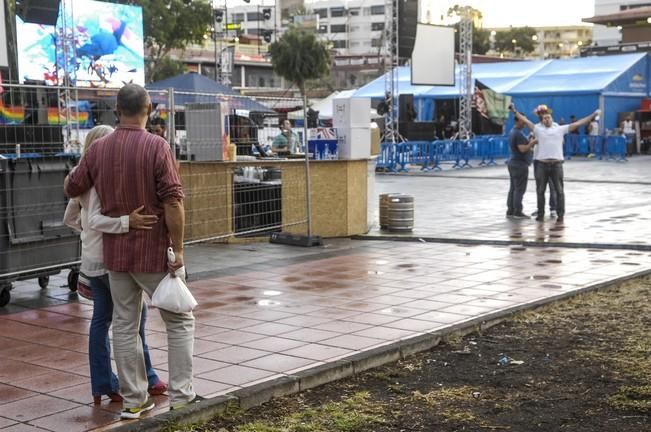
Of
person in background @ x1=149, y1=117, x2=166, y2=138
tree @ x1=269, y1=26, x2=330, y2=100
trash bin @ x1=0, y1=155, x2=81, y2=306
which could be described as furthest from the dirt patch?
tree @ x1=269, y1=26, x2=330, y2=100

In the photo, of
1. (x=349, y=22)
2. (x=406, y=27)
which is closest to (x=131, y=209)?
(x=406, y=27)

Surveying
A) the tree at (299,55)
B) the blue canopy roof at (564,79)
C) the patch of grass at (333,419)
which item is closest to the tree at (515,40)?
the tree at (299,55)

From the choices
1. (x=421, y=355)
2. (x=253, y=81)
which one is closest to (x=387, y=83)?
(x=421, y=355)

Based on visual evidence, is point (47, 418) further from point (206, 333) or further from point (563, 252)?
point (563, 252)

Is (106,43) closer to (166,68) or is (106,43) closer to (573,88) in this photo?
(573,88)

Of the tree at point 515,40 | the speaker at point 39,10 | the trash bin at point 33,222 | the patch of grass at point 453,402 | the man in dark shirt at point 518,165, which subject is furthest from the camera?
the tree at point 515,40

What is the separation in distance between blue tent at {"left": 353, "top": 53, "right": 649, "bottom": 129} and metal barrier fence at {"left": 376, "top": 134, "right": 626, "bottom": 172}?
2.03 meters

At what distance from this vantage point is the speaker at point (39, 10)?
1707 cm

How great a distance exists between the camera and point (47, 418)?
4848mm

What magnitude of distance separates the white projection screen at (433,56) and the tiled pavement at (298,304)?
61.6 feet

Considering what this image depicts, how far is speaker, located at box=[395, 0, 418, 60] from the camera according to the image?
2820 centimetres

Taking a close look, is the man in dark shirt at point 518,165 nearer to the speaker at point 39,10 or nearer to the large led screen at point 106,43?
the speaker at point 39,10

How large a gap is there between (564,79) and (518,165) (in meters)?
24.5

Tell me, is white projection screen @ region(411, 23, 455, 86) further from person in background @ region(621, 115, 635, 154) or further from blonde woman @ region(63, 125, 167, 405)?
blonde woman @ region(63, 125, 167, 405)
